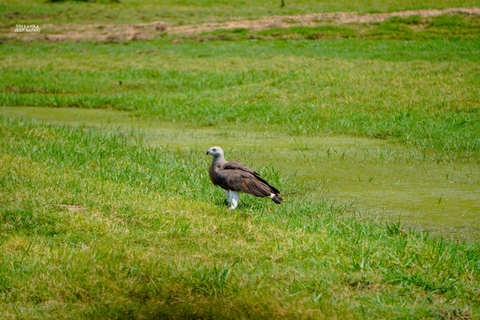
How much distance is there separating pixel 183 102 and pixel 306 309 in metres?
9.23

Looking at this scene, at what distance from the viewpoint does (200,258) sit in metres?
4.17

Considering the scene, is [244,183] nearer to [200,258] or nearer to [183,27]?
[200,258]

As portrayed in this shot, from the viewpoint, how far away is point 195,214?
5113 mm

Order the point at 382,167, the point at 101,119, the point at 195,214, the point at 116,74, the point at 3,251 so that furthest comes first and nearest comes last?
the point at 116,74, the point at 101,119, the point at 382,167, the point at 195,214, the point at 3,251

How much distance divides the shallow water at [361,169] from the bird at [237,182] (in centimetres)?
102

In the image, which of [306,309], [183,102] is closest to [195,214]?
[306,309]

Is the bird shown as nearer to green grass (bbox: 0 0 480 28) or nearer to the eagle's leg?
the eagle's leg

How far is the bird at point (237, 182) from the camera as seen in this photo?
5.36m

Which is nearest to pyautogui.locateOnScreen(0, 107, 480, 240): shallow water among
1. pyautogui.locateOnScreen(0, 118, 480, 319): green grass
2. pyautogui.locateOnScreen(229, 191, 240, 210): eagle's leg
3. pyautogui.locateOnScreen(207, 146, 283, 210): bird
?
pyautogui.locateOnScreen(0, 118, 480, 319): green grass

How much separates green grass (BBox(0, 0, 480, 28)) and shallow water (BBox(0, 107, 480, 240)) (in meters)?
17.8

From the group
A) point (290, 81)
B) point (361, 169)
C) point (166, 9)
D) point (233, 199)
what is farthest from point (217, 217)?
point (166, 9)

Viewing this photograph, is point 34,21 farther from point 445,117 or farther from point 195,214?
point 195,214

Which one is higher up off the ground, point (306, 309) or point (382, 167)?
point (306, 309)

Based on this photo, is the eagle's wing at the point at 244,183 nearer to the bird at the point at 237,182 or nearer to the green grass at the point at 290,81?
the bird at the point at 237,182
